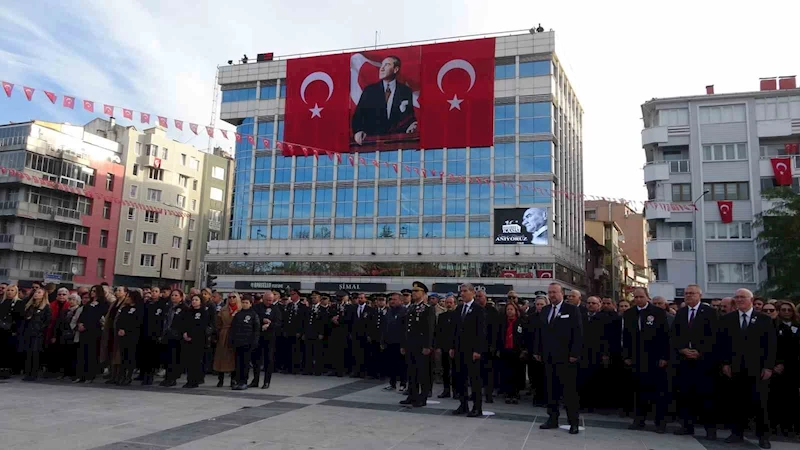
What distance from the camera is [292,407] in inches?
420

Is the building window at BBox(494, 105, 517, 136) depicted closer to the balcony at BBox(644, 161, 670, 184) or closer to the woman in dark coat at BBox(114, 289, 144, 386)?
the balcony at BBox(644, 161, 670, 184)

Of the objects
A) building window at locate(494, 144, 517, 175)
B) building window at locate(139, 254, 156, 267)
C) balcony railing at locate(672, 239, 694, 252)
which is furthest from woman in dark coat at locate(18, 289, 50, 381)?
building window at locate(139, 254, 156, 267)

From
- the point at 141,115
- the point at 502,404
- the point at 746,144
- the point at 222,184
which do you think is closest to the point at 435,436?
the point at 502,404

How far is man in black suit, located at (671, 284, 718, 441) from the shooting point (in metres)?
9.52

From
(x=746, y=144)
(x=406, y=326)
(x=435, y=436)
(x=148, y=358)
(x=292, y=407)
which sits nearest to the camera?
(x=435, y=436)

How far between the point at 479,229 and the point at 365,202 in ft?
35.2

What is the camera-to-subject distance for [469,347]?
35.2 ft

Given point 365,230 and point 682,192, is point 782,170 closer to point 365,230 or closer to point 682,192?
point 682,192

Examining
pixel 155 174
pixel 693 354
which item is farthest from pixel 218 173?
pixel 693 354

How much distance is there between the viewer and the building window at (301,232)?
56.0m

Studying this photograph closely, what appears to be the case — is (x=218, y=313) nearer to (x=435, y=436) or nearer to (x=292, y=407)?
(x=292, y=407)

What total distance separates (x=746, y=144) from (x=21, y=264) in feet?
185

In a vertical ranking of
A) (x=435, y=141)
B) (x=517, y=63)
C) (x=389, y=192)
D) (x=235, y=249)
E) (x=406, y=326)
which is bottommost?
(x=406, y=326)

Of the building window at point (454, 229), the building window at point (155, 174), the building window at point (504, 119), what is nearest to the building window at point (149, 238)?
the building window at point (155, 174)
